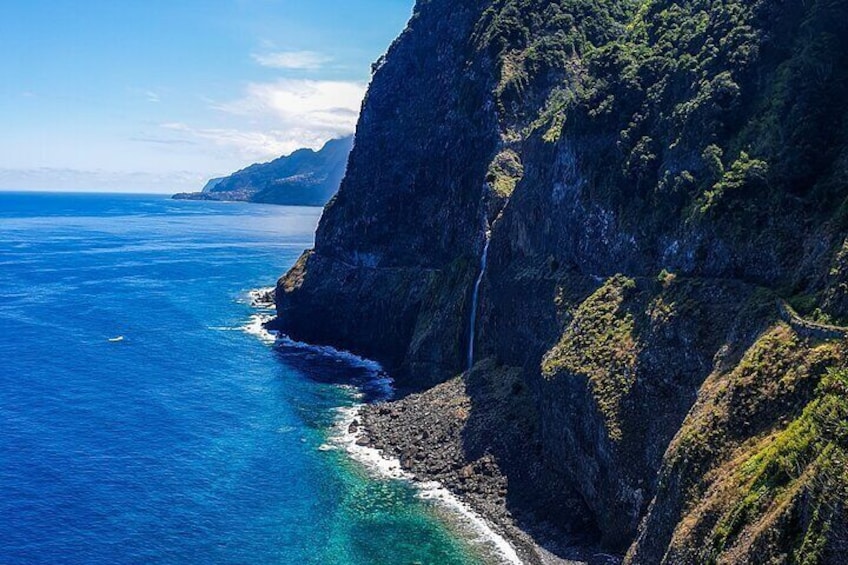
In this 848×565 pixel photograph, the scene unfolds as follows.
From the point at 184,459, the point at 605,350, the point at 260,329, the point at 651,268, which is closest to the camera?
the point at 605,350

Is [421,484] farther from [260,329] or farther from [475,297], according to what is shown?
[260,329]

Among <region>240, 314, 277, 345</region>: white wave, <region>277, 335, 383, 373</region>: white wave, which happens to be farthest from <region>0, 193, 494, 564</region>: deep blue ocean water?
<region>277, 335, 383, 373</region>: white wave

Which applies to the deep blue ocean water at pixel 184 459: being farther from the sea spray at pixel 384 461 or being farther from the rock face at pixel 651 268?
the rock face at pixel 651 268

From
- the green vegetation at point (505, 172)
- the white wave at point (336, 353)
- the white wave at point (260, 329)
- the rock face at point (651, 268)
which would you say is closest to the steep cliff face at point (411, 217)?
the rock face at point (651, 268)

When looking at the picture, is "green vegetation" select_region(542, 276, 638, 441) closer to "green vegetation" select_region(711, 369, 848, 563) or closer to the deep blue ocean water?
the deep blue ocean water

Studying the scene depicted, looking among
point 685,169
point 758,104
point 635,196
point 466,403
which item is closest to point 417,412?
point 466,403

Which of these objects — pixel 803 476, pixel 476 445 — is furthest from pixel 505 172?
pixel 803 476
